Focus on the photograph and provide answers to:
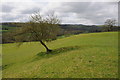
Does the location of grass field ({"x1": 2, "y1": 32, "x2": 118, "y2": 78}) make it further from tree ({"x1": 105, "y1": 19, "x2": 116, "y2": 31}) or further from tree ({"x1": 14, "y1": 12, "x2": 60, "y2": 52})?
tree ({"x1": 105, "y1": 19, "x2": 116, "y2": 31})

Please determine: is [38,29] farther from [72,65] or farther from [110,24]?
[110,24]

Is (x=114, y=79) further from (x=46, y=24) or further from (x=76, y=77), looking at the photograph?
(x=46, y=24)

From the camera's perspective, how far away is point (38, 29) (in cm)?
2453

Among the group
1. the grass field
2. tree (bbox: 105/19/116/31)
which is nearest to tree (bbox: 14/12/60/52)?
the grass field

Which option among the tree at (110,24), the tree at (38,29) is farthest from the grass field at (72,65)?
the tree at (110,24)

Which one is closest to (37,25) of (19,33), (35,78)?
(19,33)

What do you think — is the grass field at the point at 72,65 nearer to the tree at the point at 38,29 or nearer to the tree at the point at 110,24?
the tree at the point at 38,29

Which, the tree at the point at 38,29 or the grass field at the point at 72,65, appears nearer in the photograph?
the grass field at the point at 72,65

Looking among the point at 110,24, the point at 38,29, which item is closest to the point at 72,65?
the point at 38,29

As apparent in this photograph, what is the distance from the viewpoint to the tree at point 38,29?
79.6 feet

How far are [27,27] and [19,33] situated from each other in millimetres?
2292

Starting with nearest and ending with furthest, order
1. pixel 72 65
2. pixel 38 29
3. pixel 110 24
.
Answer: pixel 72 65
pixel 38 29
pixel 110 24

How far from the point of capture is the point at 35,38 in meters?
25.6

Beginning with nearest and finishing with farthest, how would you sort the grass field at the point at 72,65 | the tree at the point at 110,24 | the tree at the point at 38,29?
1. the grass field at the point at 72,65
2. the tree at the point at 38,29
3. the tree at the point at 110,24
